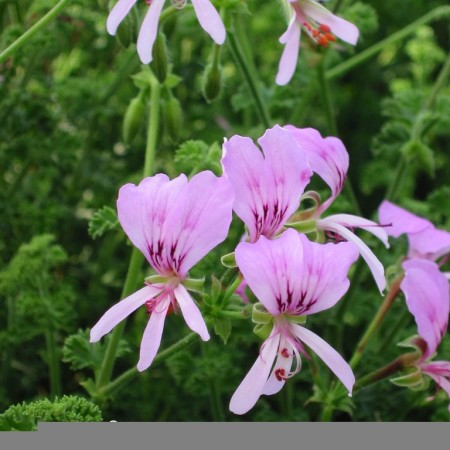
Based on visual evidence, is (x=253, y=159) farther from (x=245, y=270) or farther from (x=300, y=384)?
(x=300, y=384)

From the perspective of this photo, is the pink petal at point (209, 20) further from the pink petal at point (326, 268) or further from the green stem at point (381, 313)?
the green stem at point (381, 313)

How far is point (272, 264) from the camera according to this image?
43.9 inches

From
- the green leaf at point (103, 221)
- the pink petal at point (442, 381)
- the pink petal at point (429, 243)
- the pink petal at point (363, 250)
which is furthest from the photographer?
the pink petal at point (429, 243)

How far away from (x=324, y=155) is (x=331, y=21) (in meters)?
0.29

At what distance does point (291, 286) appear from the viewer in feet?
3.73

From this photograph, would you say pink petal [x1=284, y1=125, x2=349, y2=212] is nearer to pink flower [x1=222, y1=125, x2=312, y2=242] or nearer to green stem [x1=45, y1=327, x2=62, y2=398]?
pink flower [x1=222, y1=125, x2=312, y2=242]

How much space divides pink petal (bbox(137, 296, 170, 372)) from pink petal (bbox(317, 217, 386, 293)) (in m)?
0.23

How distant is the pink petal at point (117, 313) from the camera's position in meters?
1.15

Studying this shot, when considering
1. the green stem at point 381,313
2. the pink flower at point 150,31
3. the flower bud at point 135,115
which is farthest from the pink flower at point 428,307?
the flower bud at point 135,115

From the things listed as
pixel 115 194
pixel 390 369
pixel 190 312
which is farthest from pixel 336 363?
pixel 115 194

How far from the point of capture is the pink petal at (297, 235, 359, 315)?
1.13 metres

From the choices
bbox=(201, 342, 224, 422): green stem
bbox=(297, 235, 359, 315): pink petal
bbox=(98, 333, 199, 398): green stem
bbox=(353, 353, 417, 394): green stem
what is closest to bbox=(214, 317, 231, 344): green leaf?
bbox=(98, 333, 199, 398): green stem

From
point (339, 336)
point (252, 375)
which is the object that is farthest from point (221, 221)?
point (339, 336)
